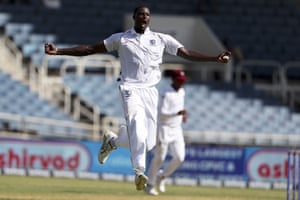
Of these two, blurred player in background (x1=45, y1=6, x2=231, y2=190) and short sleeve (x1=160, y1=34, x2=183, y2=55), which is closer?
blurred player in background (x1=45, y1=6, x2=231, y2=190)

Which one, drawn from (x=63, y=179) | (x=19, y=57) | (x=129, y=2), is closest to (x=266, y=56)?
(x=129, y=2)

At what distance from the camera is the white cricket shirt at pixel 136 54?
13.4 meters

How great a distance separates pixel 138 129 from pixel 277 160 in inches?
407

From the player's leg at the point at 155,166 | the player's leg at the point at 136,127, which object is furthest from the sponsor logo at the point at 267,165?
the player's leg at the point at 136,127

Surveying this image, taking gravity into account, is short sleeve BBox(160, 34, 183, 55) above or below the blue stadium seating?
above

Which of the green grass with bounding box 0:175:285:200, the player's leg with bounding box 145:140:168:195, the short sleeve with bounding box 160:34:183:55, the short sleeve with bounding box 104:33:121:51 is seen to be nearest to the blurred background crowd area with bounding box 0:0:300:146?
the green grass with bounding box 0:175:285:200

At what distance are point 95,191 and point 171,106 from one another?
2039mm

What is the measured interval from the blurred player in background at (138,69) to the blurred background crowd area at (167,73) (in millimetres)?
11557

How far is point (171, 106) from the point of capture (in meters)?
18.2

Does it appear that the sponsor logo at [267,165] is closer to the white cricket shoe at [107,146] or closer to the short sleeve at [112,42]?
the white cricket shoe at [107,146]

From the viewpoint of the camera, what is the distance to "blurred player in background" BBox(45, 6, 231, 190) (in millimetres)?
13211

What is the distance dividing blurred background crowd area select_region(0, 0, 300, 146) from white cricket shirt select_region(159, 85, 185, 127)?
23.0 feet

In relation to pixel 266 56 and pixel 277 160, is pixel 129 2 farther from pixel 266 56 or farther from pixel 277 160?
pixel 277 160

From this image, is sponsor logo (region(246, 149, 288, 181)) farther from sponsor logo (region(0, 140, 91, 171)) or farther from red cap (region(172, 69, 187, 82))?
red cap (region(172, 69, 187, 82))
